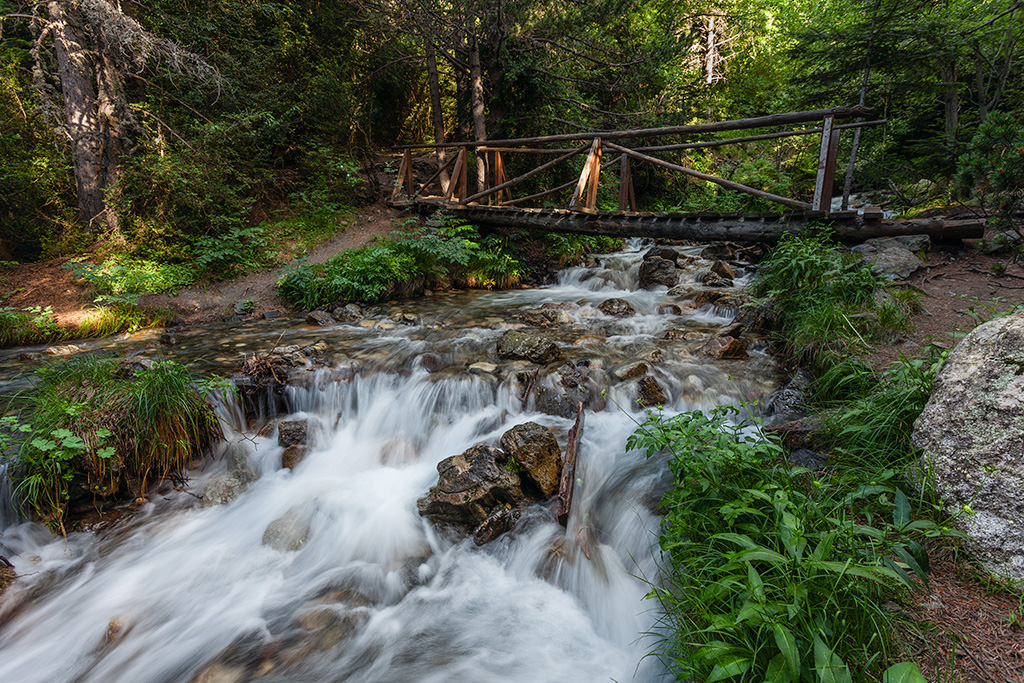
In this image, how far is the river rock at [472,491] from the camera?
330 centimetres

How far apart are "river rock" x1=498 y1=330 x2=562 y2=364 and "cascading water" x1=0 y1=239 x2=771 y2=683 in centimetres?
73

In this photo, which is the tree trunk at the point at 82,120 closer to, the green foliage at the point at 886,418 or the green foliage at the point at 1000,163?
the green foliage at the point at 886,418

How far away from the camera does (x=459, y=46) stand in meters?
8.92

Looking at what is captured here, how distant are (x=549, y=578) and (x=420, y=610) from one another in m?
0.86

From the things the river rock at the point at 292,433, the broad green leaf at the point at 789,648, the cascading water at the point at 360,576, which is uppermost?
the broad green leaf at the point at 789,648

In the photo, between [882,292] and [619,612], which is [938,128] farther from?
[619,612]

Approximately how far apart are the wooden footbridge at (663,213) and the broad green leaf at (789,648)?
5920mm

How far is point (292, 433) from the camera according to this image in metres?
4.29

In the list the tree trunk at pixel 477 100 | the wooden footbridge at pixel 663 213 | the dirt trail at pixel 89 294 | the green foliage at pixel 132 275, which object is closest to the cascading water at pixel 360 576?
the wooden footbridge at pixel 663 213

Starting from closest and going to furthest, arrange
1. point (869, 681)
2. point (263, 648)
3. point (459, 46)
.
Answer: point (869, 681) → point (263, 648) → point (459, 46)

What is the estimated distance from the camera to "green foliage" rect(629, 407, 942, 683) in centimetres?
159

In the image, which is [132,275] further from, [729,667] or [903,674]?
[903,674]

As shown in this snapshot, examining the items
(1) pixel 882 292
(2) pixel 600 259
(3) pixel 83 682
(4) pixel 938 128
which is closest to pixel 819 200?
(1) pixel 882 292

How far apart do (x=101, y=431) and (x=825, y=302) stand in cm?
650
